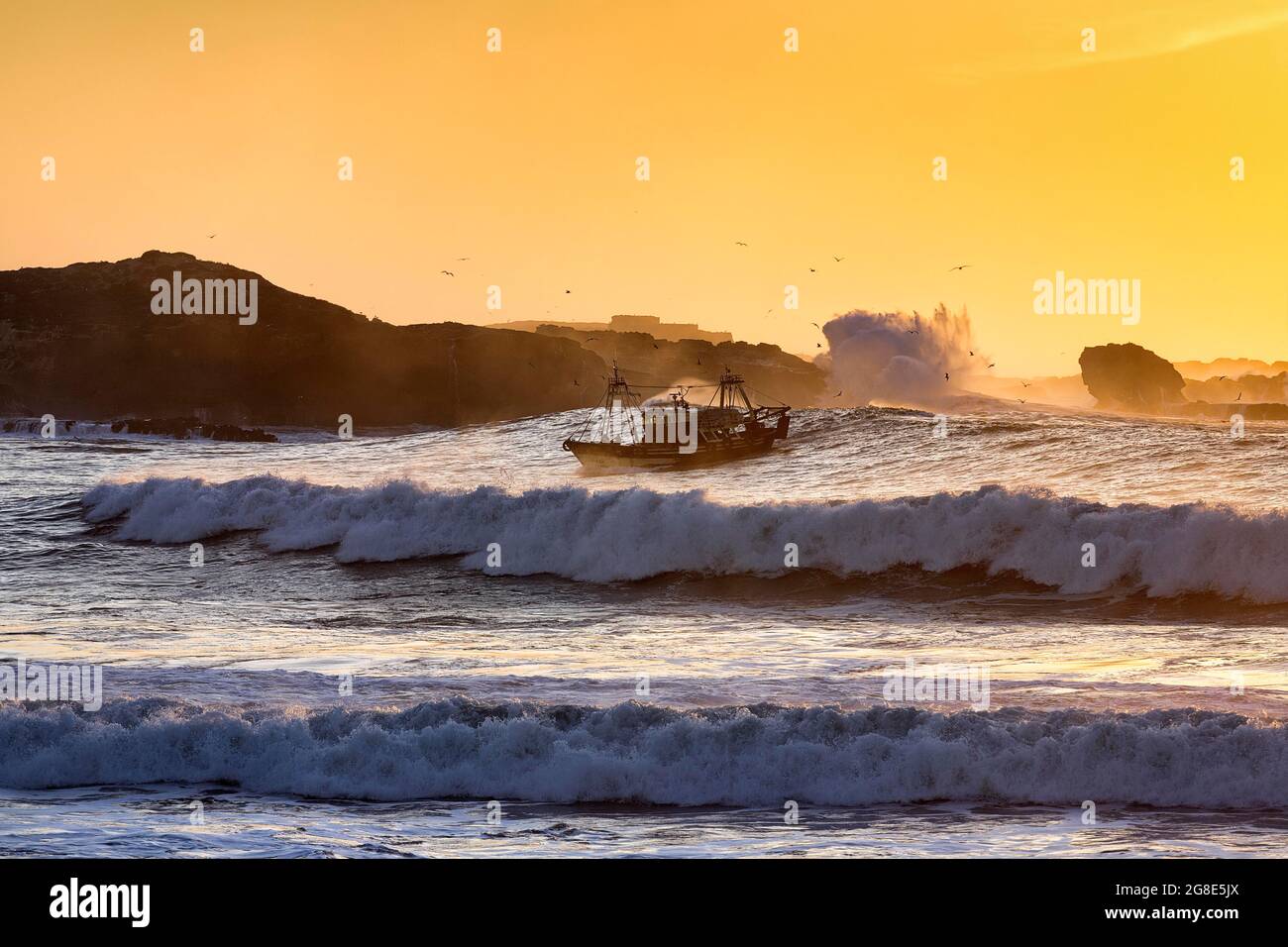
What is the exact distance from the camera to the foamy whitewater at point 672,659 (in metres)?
10.4

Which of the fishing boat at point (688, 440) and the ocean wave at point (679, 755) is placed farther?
the fishing boat at point (688, 440)

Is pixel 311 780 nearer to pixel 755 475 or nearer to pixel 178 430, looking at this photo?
pixel 755 475

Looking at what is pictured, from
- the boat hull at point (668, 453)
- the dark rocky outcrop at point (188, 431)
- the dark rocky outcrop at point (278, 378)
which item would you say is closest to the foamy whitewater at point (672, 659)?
the boat hull at point (668, 453)

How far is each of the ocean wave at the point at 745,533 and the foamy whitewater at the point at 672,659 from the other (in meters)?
0.08

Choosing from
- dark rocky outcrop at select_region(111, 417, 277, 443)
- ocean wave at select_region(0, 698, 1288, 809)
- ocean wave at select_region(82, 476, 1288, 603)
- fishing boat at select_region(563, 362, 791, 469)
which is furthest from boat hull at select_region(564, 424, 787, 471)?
dark rocky outcrop at select_region(111, 417, 277, 443)

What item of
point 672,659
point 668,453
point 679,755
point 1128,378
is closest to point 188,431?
point 668,453

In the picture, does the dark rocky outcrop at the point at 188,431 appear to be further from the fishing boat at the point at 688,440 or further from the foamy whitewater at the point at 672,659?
the foamy whitewater at the point at 672,659

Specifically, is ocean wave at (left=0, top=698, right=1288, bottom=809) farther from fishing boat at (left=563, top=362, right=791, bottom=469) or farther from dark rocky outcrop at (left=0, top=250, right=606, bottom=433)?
dark rocky outcrop at (left=0, top=250, right=606, bottom=433)

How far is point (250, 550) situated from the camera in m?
33.2

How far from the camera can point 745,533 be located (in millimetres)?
29297

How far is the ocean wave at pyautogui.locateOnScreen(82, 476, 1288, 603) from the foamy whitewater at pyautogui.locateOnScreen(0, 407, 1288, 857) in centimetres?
8

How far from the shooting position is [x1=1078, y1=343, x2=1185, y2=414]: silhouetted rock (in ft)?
355

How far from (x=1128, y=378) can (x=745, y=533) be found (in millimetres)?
87422
